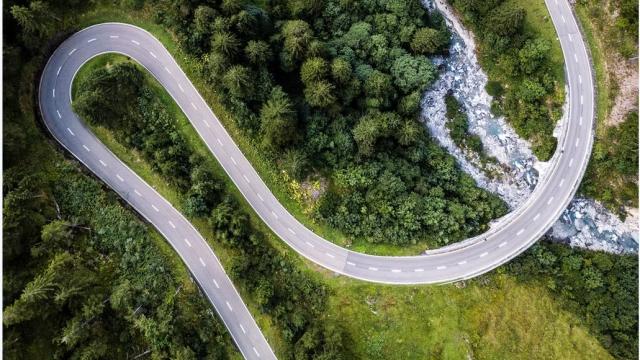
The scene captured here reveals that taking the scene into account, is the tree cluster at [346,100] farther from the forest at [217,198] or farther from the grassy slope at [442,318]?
the grassy slope at [442,318]

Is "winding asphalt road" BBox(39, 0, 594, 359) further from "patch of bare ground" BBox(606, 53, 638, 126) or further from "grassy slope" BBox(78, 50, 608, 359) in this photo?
"patch of bare ground" BBox(606, 53, 638, 126)

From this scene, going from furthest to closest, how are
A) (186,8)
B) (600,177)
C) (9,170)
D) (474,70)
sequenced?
(474,70), (600,177), (186,8), (9,170)

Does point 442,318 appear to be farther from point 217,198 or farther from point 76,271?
point 76,271

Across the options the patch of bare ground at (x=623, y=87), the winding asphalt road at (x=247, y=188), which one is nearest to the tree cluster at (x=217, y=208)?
the winding asphalt road at (x=247, y=188)

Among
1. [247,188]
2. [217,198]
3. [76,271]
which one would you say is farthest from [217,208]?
[76,271]

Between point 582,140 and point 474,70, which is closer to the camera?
point 582,140

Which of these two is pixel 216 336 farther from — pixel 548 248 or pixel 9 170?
pixel 548 248

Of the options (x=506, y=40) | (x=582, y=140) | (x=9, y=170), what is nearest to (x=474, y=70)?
(x=506, y=40)

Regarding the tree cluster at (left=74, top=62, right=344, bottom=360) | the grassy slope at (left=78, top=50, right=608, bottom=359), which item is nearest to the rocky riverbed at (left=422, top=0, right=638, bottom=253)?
the grassy slope at (left=78, top=50, right=608, bottom=359)
